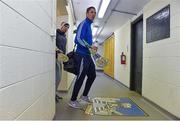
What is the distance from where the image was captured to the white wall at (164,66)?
2.96 metres

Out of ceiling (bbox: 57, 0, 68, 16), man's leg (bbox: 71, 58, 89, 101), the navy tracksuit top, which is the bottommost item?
man's leg (bbox: 71, 58, 89, 101)

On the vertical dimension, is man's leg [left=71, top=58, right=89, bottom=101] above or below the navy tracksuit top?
below

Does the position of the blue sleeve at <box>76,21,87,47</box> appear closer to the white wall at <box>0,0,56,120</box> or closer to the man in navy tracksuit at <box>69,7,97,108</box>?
the man in navy tracksuit at <box>69,7,97,108</box>

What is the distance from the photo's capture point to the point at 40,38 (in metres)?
1.78

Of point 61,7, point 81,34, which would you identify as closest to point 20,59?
point 81,34

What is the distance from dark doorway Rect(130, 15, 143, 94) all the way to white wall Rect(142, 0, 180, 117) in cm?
84

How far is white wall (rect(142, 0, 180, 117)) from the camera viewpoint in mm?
2957

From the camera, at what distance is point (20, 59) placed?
4.05ft

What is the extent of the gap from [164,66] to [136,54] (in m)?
2.36

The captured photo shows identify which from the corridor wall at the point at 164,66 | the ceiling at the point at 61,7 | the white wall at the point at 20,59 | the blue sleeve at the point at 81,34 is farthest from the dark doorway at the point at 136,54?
the white wall at the point at 20,59

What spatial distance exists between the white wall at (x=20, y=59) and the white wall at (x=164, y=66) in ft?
6.64

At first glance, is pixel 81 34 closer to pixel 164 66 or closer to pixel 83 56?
pixel 83 56

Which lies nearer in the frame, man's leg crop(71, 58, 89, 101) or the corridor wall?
the corridor wall

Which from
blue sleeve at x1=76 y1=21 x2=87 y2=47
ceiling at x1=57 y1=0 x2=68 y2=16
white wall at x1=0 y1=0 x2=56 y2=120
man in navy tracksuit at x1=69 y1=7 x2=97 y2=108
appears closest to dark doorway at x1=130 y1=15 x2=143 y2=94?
ceiling at x1=57 y1=0 x2=68 y2=16
